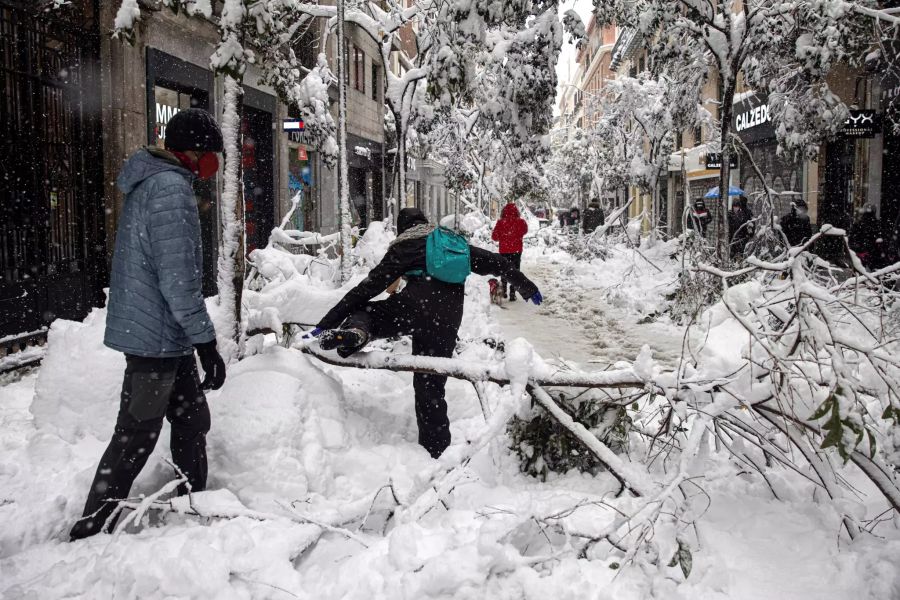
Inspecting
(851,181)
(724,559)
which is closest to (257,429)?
(724,559)

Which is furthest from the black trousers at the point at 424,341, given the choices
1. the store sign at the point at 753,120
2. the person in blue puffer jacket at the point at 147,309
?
the store sign at the point at 753,120

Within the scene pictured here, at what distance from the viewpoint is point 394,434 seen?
171 inches

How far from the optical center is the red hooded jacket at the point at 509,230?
38.9 feet

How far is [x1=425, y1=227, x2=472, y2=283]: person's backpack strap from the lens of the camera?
396cm

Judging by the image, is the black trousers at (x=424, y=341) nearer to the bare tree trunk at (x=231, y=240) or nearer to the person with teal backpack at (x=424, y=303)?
the person with teal backpack at (x=424, y=303)

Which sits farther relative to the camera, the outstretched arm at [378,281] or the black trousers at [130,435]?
the outstretched arm at [378,281]

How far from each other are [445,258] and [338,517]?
1657 mm

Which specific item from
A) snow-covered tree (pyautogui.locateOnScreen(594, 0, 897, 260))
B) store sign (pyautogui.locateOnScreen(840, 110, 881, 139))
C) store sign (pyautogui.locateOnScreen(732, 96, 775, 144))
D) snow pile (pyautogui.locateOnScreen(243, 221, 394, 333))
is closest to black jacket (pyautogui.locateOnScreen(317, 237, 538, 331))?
snow pile (pyautogui.locateOnScreen(243, 221, 394, 333))

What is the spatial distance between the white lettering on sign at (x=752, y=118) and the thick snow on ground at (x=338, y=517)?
16.5 meters

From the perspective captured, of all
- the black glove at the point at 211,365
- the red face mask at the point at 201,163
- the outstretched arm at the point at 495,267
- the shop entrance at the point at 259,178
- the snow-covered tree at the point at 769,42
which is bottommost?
the black glove at the point at 211,365

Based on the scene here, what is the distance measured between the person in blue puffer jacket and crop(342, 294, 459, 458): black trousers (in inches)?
47.2

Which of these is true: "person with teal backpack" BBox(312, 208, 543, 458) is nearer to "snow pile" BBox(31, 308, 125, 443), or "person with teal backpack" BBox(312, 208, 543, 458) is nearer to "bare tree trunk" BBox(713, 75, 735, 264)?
"snow pile" BBox(31, 308, 125, 443)

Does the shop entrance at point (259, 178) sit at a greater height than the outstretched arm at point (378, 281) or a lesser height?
greater

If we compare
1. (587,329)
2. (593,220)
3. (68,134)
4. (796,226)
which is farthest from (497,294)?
(593,220)
